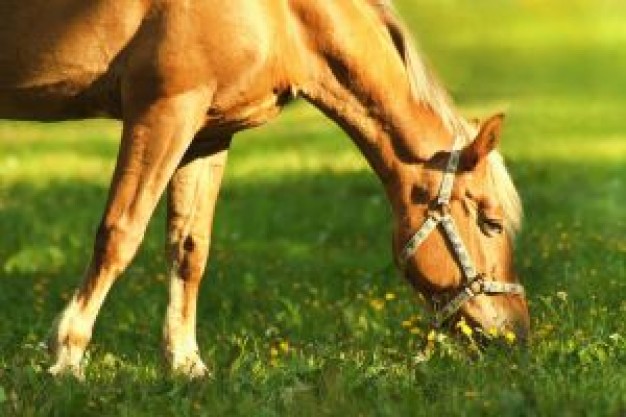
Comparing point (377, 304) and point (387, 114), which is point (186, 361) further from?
point (387, 114)

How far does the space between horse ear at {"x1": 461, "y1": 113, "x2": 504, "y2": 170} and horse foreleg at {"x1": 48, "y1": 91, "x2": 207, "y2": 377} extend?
1.32 meters

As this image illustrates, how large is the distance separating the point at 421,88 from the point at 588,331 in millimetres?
1403

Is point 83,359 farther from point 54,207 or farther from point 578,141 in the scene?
point 578,141

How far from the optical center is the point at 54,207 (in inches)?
565

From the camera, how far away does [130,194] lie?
711 centimetres

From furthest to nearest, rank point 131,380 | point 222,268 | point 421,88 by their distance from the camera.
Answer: point 222,268, point 421,88, point 131,380

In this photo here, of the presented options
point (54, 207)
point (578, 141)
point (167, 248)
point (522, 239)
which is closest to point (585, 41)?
point (578, 141)

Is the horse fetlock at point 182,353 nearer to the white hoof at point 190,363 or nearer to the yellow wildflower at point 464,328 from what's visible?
the white hoof at point 190,363

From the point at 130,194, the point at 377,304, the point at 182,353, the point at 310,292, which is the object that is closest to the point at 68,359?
the point at 130,194

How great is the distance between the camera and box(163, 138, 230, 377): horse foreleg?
7902 millimetres

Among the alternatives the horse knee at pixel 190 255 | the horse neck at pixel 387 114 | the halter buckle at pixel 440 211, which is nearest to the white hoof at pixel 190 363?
the horse knee at pixel 190 255

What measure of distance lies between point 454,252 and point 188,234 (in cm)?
140

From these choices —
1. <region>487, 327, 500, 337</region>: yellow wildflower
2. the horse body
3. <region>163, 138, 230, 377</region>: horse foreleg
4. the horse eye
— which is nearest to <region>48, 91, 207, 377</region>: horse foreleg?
the horse body

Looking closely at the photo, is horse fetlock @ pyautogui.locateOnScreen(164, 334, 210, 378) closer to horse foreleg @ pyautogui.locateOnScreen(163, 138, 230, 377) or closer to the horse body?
horse foreleg @ pyautogui.locateOnScreen(163, 138, 230, 377)
